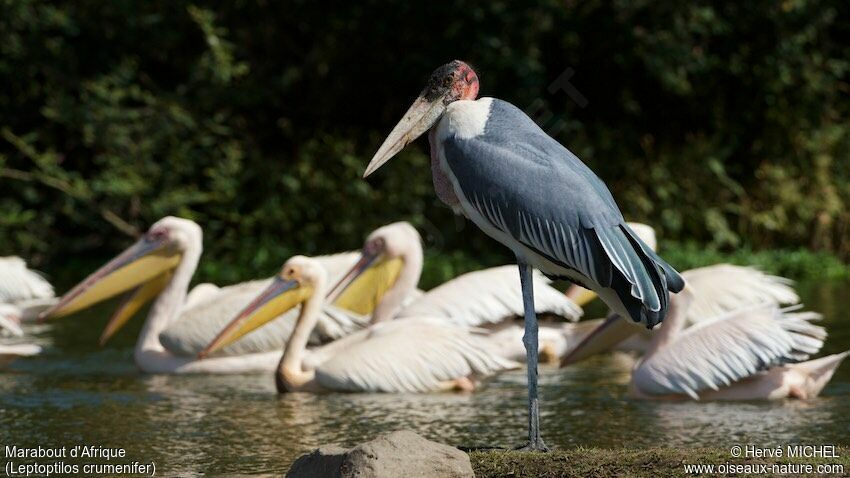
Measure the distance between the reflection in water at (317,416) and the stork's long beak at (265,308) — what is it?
0.72 ft

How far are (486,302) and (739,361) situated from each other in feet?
5.35

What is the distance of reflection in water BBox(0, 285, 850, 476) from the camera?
5.57m

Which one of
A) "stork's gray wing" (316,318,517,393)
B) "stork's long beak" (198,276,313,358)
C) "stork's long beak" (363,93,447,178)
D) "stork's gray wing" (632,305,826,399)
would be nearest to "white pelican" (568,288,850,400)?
"stork's gray wing" (632,305,826,399)

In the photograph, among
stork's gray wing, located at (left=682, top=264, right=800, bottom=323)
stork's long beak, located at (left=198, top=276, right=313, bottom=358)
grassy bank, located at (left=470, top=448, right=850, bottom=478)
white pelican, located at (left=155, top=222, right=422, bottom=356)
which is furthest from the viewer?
stork's gray wing, located at (left=682, top=264, right=800, bottom=323)

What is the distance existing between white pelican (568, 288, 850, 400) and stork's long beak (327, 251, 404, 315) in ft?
6.67

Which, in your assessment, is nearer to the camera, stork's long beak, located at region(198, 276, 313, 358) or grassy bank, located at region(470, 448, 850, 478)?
grassy bank, located at region(470, 448, 850, 478)

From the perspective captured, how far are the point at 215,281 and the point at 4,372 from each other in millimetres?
4689

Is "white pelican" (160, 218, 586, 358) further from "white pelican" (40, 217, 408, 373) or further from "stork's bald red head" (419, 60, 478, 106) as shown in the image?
"stork's bald red head" (419, 60, 478, 106)

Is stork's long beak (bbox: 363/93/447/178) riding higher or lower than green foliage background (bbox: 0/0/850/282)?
lower

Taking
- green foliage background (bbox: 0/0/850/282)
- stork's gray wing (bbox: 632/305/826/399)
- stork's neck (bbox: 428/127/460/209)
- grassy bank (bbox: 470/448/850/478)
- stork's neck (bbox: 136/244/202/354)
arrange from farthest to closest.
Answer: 1. green foliage background (bbox: 0/0/850/282)
2. stork's neck (bbox: 136/244/202/354)
3. stork's gray wing (bbox: 632/305/826/399)
4. stork's neck (bbox: 428/127/460/209)
5. grassy bank (bbox: 470/448/850/478)

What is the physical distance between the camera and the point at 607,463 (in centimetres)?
429

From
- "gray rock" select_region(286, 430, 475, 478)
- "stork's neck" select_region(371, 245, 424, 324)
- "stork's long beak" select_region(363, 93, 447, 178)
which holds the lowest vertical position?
"gray rock" select_region(286, 430, 475, 478)

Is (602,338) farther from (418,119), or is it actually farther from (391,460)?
(391,460)

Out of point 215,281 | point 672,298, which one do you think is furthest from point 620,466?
point 215,281
